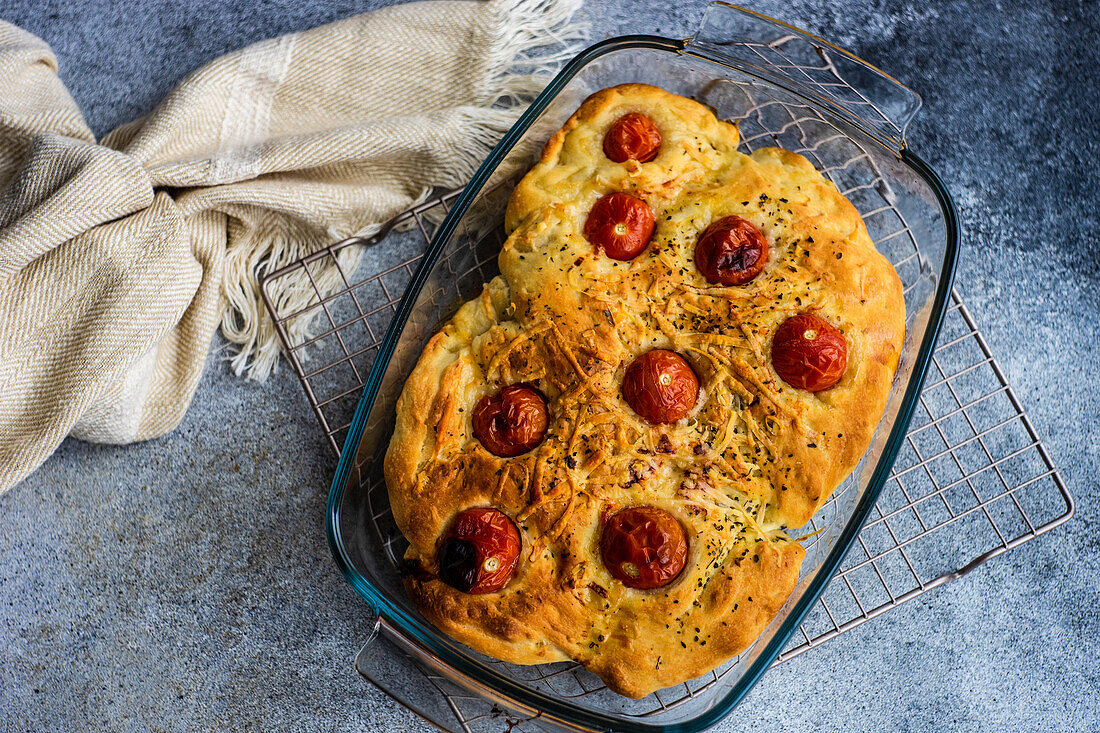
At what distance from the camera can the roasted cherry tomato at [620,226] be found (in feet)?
6.84

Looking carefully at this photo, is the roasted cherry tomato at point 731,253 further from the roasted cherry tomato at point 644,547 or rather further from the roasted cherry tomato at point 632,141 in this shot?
the roasted cherry tomato at point 644,547

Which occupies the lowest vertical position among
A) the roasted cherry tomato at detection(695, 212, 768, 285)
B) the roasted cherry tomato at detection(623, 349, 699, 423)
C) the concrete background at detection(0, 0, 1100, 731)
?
the concrete background at detection(0, 0, 1100, 731)

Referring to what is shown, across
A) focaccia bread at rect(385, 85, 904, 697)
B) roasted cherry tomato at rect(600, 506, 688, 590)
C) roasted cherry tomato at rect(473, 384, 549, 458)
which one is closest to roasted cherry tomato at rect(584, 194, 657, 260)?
focaccia bread at rect(385, 85, 904, 697)

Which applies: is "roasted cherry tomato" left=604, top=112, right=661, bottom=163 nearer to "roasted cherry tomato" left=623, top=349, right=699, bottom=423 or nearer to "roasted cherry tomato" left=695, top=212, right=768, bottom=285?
"roasted cherry tomato" left=695, top=212, right=768, bottom=285

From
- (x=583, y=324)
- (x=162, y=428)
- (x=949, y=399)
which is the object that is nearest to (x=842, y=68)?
(x=949, y=399)

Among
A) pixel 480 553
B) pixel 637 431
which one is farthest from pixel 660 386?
pixel 480 553

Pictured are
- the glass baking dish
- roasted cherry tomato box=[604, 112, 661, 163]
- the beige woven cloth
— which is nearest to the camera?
the glass baking dish

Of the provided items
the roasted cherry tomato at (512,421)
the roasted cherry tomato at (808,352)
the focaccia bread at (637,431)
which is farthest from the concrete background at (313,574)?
the roasted cherry tomato at (808,352)

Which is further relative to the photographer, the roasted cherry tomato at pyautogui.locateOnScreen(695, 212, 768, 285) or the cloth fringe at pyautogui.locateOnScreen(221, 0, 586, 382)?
the cloth fringe at pyautogui.locateOnScreen(221, 0, 586, 382)

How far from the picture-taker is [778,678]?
2557mm

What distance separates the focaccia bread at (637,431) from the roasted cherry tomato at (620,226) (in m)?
0.02

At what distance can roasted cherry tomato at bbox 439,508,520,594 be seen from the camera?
1.93 m

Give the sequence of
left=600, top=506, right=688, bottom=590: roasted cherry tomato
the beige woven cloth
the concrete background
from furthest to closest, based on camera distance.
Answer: the concrete background → the beige woven cloth → left=600, top=506, right=688, bottom=590: roasted cherry tomato

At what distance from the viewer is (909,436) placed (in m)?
2.59
